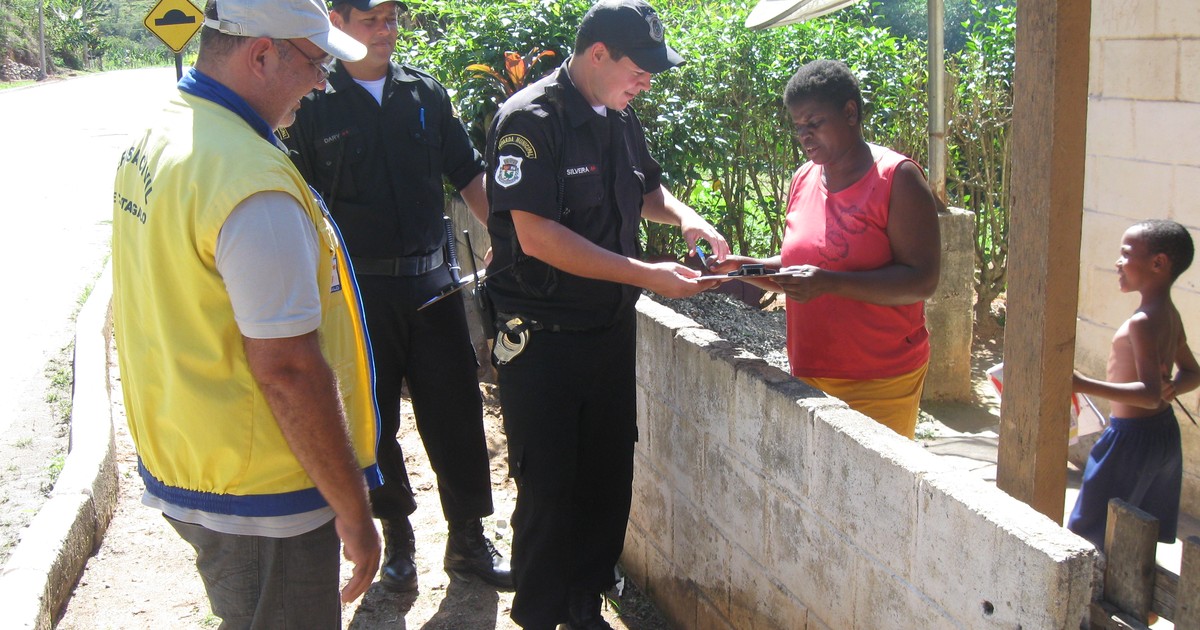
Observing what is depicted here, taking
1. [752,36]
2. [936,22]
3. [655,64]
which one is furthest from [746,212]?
[655,64]

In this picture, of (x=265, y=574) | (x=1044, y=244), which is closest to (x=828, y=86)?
(x=1044, y=244)

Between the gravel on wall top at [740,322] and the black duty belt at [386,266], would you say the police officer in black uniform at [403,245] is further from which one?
the gravel on wall top at [740,322]

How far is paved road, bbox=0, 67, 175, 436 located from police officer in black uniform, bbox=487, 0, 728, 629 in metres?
1.02

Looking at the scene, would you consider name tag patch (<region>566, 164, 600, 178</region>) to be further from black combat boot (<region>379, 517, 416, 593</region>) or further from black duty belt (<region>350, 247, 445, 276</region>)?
black combat boot (<region>379, 517, 416, 593</region>)

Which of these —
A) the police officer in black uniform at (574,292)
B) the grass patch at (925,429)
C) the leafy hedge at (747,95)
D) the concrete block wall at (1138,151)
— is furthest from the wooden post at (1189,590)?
the leafy hedge at (747,95)

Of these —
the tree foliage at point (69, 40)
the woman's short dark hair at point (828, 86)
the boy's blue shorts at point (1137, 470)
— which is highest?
the tree foliage at point (69, 40)

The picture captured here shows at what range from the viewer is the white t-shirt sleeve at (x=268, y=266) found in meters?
1.92

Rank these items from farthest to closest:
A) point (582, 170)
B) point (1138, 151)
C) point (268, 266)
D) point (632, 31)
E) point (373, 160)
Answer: point (1138, 151)
point (373, 160)
point (582, 170)
point (632, 31)
point (268, 266)

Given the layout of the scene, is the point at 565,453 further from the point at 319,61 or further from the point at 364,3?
the point at 364,3

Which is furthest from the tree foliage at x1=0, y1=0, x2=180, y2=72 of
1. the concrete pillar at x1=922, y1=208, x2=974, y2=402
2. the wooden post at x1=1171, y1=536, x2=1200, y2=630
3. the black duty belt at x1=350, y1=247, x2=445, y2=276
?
the wooden post at x1=1171, y1=536, x2=1200, y2=630

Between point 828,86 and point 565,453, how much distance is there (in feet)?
4.39

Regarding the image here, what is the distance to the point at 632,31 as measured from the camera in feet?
9.51

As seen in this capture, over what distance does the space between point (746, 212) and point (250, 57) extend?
5584mm

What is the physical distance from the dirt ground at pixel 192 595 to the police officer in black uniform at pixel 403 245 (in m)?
0.10
